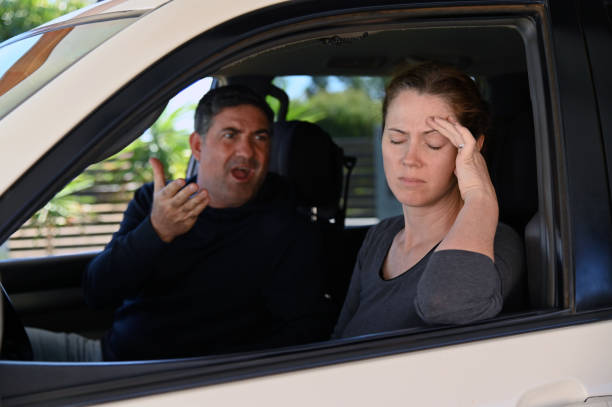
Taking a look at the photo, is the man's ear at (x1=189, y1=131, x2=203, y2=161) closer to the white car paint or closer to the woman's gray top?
the woman's gray top

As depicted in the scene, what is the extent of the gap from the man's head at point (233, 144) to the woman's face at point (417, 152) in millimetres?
731

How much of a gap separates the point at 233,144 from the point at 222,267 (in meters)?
0.42

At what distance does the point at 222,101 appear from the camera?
2.36m

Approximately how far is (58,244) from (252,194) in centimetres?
607

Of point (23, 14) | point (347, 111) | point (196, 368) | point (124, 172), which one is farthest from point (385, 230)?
point (347, 111)

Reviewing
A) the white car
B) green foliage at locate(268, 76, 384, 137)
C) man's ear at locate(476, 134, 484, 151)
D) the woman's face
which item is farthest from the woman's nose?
green foliage at locate(268, 76, 384, 137)

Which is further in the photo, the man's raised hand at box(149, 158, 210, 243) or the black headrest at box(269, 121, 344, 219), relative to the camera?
the black headrest at box(269, 121, 344, 219)

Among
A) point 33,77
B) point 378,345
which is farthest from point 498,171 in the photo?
point 33,77

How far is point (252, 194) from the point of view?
2.39m

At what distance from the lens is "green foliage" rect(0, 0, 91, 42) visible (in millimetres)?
7641

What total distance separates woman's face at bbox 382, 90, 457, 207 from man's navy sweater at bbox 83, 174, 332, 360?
609 millimetres

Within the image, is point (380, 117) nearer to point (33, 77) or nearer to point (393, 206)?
point (33, 77)

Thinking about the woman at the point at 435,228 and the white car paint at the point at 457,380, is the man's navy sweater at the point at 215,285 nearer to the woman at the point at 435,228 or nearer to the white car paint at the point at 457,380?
the woman at the point at 435,228

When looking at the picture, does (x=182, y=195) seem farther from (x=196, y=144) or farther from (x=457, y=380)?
(x=457, y=380)
